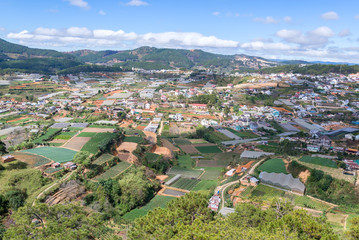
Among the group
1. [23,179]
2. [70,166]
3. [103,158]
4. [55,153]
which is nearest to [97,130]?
[55,153]

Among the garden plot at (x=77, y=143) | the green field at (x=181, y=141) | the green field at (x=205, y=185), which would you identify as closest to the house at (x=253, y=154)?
the green field at (x=205, y=185)

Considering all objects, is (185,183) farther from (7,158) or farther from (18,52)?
(18,52)

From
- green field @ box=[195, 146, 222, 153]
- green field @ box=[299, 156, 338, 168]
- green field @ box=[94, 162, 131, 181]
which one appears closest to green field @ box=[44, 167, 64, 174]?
green field @ box=[94, 162, 131, 181]

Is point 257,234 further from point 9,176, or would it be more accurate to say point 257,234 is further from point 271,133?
point 271,133

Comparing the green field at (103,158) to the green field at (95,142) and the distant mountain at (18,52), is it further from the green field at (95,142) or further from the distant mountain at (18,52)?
the distant mountain at (18,52)

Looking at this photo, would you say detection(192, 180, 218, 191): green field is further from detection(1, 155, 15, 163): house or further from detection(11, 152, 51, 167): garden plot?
detection(1, 155, 15, 163): house

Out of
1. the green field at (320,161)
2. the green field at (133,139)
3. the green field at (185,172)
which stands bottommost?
the green field at (185,172)

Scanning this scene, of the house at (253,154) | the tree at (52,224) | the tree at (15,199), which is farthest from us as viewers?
the house at (253,154)
